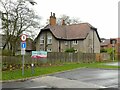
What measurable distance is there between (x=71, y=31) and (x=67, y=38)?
2226mm

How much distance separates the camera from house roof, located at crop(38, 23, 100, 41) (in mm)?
55494

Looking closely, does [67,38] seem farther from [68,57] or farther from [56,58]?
[56,58]

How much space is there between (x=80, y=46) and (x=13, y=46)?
1911 cm

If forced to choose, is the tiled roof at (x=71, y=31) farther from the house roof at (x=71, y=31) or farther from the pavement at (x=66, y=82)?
the pavement at (x=66, y=82)

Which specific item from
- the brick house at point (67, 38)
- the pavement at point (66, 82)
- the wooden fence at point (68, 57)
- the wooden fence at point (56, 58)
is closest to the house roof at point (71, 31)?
the brick house at point (67, 38)

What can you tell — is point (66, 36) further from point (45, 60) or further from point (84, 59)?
point (45, 60)

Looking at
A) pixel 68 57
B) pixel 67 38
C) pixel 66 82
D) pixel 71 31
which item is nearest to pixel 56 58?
pixel 68 57

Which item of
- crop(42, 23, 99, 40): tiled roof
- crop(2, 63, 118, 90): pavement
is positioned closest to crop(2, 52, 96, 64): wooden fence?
crop(42, 23, 99, 40): tiled roof

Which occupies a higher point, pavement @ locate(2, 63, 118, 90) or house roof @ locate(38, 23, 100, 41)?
house roof @ locate(38, 23, 100, 41)

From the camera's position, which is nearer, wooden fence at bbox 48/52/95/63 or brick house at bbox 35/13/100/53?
wooden fence at bbox 48/52/95/63

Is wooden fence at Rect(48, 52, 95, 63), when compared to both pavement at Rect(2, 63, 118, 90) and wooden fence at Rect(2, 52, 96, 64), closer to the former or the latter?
wooden fence at Rect(2, 52, 96, 64)

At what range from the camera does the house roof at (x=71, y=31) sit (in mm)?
55494

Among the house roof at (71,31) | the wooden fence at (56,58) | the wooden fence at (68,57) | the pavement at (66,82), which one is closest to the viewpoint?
the pavement at (66,82)

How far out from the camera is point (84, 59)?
45.5m
